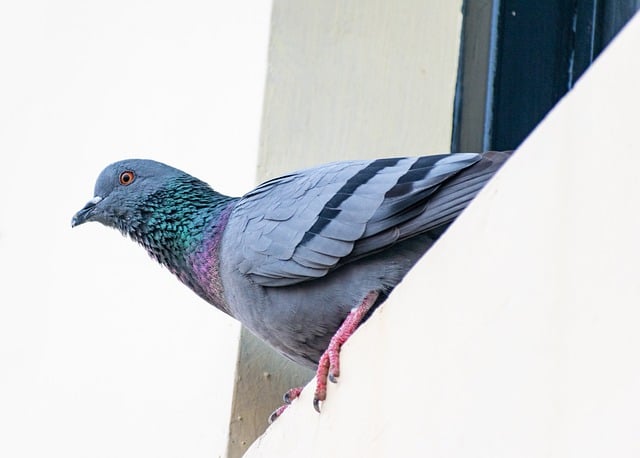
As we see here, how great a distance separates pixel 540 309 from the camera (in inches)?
116

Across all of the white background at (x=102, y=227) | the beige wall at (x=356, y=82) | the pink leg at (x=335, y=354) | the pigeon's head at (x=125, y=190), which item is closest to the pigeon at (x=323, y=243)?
the pink leg at (x=335, y=354)

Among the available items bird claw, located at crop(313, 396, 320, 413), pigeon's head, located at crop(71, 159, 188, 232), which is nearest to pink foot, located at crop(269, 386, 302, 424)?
bird claw, located at crop(313, 396, 320, 413)

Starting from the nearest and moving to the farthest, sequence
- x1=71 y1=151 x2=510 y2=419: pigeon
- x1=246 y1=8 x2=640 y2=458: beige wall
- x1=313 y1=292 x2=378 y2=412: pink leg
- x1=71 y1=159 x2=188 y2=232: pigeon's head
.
→ x1=246 y1=8 x2=640 y2=458: beige wall, x1=313 y1=292 x2=378 y2=412: pink leg, x1=71 y1=151 x2=510 y2=419: pigeon, x1=71 y1=159 x2=188 y2=232: pigeon's head

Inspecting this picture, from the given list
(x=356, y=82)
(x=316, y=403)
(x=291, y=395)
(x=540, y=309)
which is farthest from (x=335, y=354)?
(x=356, y=82)

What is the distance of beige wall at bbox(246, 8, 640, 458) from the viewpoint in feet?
8.78

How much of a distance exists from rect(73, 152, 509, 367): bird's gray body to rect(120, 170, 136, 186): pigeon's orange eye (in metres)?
0.67

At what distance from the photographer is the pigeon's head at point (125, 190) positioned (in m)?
6.17

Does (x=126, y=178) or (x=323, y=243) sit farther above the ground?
(x=126, y=178)

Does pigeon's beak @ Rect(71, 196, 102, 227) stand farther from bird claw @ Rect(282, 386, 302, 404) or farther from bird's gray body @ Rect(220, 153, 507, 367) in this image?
bird claw @ Rect(282, 386, 302, 404)

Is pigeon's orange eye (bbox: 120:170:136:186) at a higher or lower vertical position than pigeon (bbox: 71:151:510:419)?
higher

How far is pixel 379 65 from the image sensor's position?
6.86 meters

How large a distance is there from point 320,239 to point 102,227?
2.89 metres

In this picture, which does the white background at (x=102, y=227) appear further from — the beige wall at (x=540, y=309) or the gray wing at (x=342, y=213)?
the beige wall at (x=540, y=309)

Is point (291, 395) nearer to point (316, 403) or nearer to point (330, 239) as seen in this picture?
point (330, 239)
